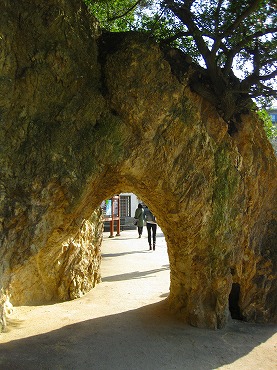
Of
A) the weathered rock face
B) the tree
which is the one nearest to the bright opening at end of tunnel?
the weathered rock face

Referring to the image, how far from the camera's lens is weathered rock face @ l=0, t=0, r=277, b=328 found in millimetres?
5637

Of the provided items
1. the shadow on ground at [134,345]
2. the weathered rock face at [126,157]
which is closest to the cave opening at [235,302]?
the weathered rock face at [126,157]

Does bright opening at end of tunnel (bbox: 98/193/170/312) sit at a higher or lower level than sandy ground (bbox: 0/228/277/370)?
higher

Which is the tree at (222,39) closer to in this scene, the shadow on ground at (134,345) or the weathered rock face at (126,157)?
the weathered rock face at (126,157)

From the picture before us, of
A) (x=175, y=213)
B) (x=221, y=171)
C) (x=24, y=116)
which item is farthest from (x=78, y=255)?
(x=24, y=116)

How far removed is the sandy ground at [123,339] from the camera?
6137 millimetres

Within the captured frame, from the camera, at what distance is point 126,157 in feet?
21.1

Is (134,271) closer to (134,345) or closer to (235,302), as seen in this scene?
(235,302)

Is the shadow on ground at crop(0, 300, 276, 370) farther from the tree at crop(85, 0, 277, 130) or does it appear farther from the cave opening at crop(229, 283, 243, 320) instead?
the tree at crop(85, 0, 277, 130)

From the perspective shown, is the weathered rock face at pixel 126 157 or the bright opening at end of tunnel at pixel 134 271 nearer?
the weathered rock face at pixel 126 157

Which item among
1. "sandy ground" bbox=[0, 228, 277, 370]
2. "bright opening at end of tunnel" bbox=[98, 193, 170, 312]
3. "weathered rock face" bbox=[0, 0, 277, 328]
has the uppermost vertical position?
"weathered rock face" bbox=[0, 0, 277, 328]

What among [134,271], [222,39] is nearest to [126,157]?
[222,39]

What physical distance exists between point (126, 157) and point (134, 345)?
316 centimetres

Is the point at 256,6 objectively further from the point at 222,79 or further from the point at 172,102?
the point at 172,102
